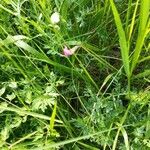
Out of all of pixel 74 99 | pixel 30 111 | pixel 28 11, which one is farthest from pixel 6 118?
pixel 28 11

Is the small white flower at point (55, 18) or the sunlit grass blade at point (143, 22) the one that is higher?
the small white flower at point (55, 18)

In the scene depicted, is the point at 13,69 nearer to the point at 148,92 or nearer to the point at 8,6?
the point at 8,6

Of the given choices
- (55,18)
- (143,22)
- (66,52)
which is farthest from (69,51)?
(143,22)

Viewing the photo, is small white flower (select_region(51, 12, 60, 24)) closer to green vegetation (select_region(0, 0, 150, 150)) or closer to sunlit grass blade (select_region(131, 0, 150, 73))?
green vegetation (select_region(0, 0, 150, 150))

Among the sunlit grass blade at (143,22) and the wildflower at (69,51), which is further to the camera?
the wildflower at (69,51)

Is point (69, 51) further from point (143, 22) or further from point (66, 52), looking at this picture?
point (143, 22)

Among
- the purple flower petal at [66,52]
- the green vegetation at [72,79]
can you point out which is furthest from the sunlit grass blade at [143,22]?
the purple flower petal at [66,52]

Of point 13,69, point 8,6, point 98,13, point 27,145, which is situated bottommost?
point 27,145

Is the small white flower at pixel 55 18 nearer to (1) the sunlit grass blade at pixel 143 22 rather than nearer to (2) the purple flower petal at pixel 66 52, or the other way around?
(2) the purple flower petal at pixel 66 52
